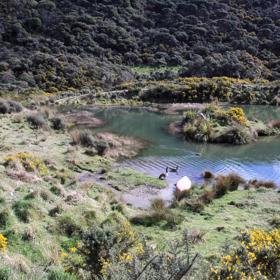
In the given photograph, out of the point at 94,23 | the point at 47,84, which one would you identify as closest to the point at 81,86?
the point at 47,84

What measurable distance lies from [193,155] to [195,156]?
30 centimetres

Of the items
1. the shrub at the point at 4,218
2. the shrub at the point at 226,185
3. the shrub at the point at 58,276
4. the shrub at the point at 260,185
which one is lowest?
the shrub at the point at 260,185

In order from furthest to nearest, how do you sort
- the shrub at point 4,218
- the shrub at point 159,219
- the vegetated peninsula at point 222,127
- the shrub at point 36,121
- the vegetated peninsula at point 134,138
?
the vegetated peninsula at point 222,127 → the shrub at point 36,121 → the shrub at point 159,219 → the shrub at point 4,218 → the vegetated peninsula at point 134,138

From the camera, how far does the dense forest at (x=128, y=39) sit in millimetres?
70438

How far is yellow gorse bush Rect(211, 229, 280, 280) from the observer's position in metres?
7.71

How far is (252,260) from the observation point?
849 centimetres

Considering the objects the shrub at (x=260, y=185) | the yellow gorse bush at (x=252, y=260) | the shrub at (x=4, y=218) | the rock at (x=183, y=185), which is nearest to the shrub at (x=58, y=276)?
the yellow gorse bush at (x=252, y=260)

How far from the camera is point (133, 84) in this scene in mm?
65000

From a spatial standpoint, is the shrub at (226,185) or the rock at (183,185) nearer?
the shrub at (226,185)

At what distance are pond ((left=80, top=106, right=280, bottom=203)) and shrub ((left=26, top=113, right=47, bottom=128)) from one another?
6.36 metres

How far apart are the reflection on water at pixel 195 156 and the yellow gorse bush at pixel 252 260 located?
13095mm

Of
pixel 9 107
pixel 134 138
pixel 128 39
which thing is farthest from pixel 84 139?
pixel 128 39

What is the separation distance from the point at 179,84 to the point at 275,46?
110ft

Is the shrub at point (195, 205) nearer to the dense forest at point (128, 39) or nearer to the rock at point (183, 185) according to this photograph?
the rock at point (183, 185)
